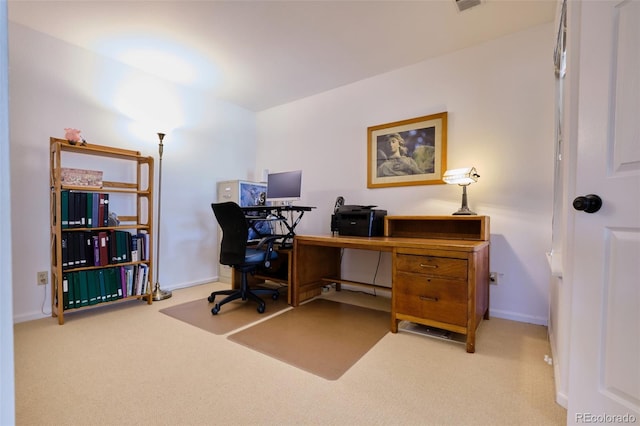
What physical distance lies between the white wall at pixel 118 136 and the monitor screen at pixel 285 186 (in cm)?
102

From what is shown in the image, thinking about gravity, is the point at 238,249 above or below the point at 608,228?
below

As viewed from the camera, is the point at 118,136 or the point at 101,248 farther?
the point at 118,136

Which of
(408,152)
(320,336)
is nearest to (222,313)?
(320,336)

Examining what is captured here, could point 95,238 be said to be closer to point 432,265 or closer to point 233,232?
point 233,232

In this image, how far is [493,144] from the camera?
247cm

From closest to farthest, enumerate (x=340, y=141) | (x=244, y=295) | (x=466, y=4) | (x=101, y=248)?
(x=466, y=4), (x=101, y=248), (x=244, y=295), (x=340, y=141)

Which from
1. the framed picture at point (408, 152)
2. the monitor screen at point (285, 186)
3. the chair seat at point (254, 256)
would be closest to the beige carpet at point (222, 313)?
the chair seat at point (254, 256)

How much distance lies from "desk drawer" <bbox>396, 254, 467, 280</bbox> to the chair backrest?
1.32m

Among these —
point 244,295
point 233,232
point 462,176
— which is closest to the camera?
point 462,176

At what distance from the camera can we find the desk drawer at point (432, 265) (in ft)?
6.01

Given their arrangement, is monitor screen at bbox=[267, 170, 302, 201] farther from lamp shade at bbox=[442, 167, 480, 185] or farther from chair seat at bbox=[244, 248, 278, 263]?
lamp shade at bbox=[442, 167, 480, 185]

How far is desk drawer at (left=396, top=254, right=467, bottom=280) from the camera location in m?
1.83

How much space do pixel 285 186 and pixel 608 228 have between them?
8.38 ft

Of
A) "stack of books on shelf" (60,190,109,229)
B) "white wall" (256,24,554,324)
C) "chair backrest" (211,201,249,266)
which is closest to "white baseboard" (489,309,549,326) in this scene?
"white wall" (256,24,554,324)
